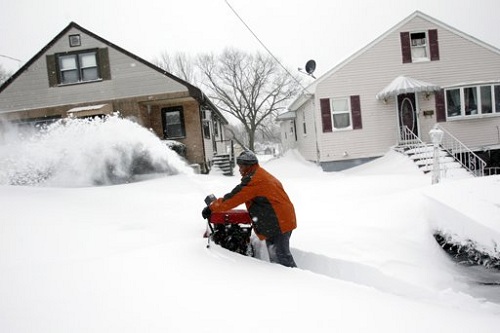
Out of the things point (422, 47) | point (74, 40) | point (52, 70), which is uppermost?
point (74, 40)

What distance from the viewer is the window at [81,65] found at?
1739 cm

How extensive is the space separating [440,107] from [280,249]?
15185mm

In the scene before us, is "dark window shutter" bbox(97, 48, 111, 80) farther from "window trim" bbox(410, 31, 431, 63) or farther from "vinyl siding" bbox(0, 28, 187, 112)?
A: "window trim" bbox(410, 31, 431, 63)

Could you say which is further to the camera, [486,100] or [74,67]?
[74,67]

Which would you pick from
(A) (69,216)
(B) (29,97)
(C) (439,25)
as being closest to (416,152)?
(C) (439,25)

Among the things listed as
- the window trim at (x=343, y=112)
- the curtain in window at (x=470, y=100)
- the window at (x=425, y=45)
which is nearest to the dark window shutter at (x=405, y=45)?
the window at (x=425, y=45)

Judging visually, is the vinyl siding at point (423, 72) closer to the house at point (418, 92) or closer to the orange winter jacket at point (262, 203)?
the house at point (418, 92)

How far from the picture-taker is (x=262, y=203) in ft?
12.9

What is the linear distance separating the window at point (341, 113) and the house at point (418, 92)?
0.05m

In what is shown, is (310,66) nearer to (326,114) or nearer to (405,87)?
(326,114)

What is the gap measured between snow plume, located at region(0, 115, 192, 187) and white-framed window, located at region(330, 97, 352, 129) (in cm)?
761

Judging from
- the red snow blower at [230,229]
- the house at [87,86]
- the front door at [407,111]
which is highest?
the house at [87,86]

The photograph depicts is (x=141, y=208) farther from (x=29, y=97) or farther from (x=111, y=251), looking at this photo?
(x=29, y=97)

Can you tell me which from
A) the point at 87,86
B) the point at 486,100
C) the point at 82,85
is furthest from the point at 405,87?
the point at 82,85
